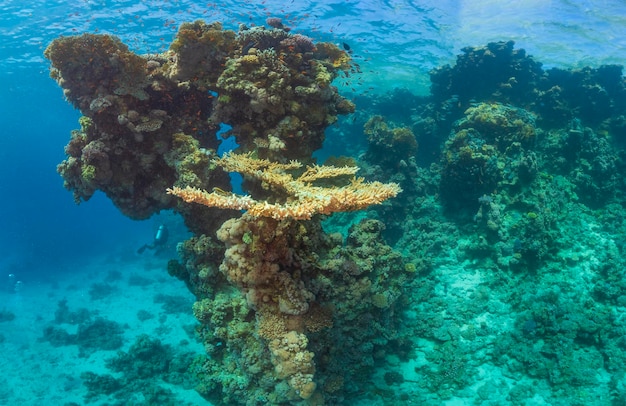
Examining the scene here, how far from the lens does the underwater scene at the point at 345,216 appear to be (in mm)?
6562

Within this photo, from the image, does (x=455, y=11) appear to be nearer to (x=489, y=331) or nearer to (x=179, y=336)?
(x=489, y=331)

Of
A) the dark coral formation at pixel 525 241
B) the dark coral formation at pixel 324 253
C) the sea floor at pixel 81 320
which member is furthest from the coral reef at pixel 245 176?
the sea floor at pixel 81 320

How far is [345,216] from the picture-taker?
16.6m

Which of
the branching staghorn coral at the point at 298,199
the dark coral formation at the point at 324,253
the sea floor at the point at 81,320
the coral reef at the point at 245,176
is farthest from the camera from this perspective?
the sea floor at the point at 81,320

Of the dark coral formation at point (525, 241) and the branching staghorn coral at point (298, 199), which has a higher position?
the branching staghorn coral at point (298, 199)

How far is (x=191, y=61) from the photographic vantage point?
8.29 m

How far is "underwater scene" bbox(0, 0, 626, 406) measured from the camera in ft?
21.5

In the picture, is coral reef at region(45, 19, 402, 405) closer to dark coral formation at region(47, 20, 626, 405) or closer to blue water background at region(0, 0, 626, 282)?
dark coral formation at region(47, 20, 626, 405)

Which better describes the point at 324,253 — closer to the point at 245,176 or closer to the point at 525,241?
the point at 245,176

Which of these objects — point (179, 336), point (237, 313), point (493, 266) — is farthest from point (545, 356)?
point (179, 336)

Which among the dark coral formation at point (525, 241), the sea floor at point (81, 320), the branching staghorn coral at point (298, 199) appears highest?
the branching staghorn coral at point (298, 199)

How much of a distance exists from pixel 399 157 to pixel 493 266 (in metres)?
5.79

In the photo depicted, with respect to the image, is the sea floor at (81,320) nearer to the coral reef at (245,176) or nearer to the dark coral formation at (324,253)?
the coral reef at (245,176)

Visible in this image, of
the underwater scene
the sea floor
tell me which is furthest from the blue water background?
the sea floor
